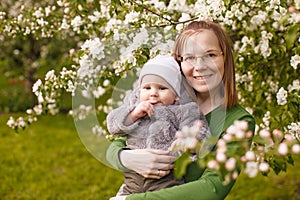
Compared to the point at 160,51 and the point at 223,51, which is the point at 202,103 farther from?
the point at 160,51

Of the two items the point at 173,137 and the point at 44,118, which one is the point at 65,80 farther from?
the point at 44,118

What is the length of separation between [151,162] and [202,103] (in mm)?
385

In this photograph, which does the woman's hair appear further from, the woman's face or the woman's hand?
the woman's hand

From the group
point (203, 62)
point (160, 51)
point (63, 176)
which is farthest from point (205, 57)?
point (63, 176)

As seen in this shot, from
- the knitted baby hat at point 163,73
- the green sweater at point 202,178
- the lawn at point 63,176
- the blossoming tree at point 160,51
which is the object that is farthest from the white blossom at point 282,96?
the lawn at point 63,176

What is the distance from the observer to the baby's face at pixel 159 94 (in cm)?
212

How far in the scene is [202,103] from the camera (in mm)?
2307

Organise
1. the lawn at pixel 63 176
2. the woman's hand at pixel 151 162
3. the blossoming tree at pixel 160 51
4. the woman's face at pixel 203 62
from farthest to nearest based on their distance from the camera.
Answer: the lawn at pixel 63 176 < the blossoming tree at pixel 160 51 < the woman's face at pixel 203 62 < the woman's hand at pixel 151 162

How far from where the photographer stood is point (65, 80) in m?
3.39

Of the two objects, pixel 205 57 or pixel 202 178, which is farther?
pixel 205 57

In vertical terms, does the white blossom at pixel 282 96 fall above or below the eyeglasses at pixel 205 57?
below

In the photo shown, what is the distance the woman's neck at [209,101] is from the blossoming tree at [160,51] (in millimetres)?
287

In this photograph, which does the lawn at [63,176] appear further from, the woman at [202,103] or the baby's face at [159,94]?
the baby's face at [159,94]

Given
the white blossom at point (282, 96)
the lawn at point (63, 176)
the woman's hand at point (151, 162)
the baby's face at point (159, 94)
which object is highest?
the baby's face at point (159, 94)
